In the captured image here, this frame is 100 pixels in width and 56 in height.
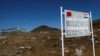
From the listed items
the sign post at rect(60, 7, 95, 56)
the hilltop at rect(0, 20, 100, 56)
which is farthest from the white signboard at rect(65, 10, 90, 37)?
the hilltop at rect(0, 20, 100, 56)

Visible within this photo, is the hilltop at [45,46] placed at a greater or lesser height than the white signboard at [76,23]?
lesser

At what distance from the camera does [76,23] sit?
13.8 metres

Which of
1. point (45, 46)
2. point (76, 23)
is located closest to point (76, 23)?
point (76, 23)

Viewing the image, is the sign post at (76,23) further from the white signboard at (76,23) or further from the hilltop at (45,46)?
the hilltop at (45,46)

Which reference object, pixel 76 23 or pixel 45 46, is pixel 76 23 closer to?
pixel 76 23

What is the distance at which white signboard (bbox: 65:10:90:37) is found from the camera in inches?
523

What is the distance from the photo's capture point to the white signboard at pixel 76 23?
523 inches

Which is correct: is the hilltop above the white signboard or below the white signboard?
below

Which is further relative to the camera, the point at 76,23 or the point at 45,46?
the point at 45,46

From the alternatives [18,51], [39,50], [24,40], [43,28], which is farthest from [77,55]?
[43,28]

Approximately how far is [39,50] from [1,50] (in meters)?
4.14

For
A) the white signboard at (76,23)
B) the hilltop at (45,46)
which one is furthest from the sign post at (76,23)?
the hilltop at (45,46)

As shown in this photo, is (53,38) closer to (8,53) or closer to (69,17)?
(8,53)

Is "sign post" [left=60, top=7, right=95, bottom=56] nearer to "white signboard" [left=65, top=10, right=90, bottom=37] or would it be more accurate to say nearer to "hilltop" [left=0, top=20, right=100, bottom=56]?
"white signboard" [left=65, top=10, right=90, bottom=37]
